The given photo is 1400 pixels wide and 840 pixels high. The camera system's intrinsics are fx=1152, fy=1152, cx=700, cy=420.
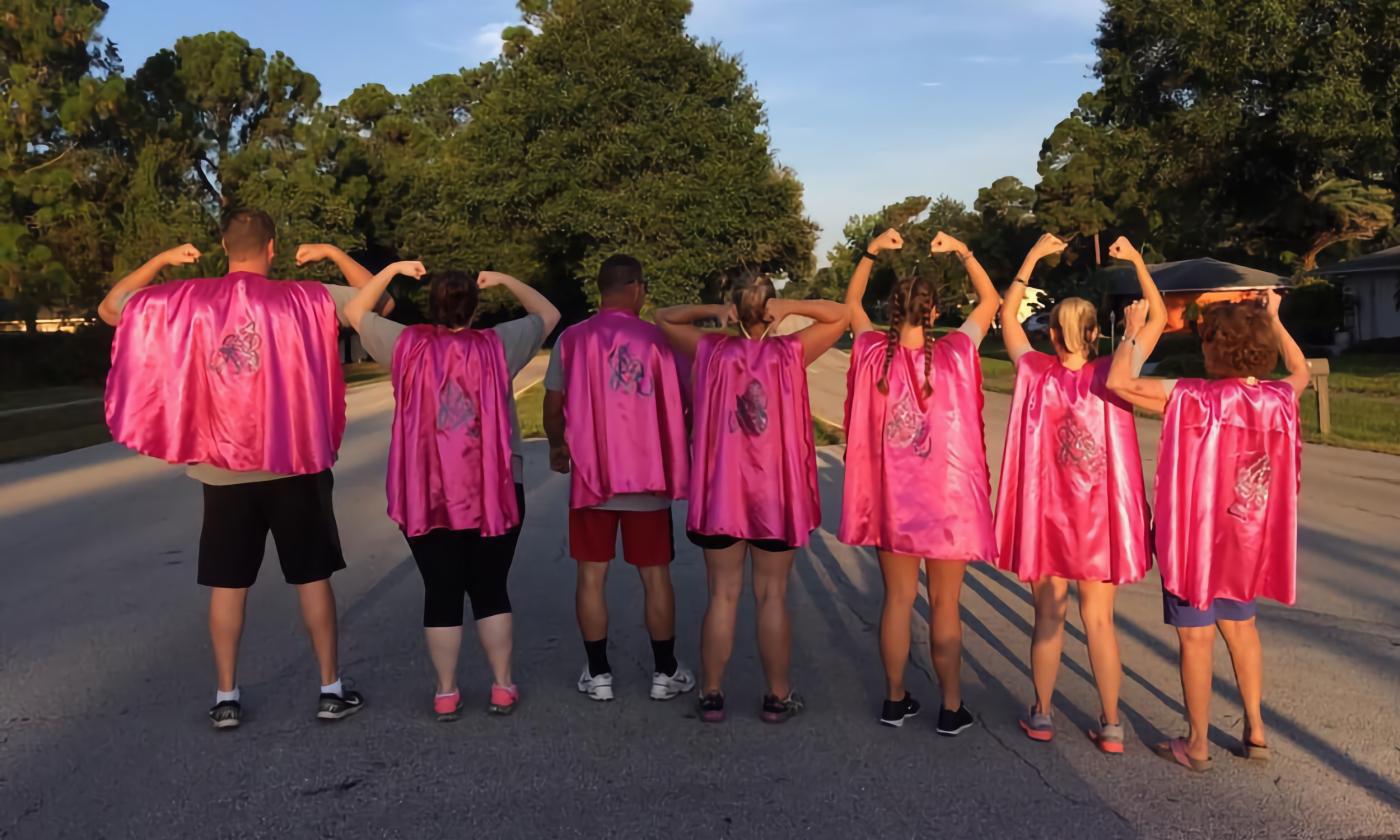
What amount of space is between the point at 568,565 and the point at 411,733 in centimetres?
323

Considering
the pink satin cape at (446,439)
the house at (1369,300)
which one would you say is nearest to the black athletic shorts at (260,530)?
the pink satin cape at (446,439)

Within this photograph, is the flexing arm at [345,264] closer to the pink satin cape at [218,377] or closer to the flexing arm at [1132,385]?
the pink satin cape at [218,377]

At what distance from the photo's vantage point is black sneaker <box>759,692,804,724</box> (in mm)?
4672

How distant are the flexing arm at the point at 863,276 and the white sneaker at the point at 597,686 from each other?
181 centimetres

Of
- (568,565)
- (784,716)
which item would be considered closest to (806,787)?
(784,716)

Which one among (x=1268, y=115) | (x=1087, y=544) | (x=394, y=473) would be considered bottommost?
(x=1087, y=544)

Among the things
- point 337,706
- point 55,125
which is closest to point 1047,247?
point 337,706

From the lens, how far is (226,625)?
15.0 feet

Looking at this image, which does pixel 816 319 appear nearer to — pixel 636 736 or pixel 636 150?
pixel 636 736

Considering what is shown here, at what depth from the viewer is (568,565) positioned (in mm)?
7766

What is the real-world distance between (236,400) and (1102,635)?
3.42 meters

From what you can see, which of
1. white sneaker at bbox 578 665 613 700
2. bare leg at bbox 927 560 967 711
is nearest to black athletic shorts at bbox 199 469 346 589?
white sneaker at bbox 578 665 613 700

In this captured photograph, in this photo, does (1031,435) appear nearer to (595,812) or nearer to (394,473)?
(595,812)

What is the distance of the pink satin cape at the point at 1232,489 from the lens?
405 centimetres
